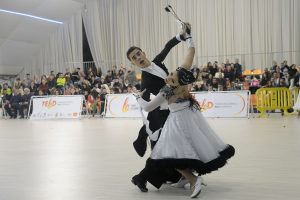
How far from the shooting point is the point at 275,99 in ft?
46.5

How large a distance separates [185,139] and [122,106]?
Result: 40.7ft

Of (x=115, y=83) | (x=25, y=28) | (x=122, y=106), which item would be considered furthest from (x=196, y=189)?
(x=25, y=28)

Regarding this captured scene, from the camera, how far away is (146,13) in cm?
2331

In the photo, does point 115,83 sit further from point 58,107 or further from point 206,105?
point 206,105

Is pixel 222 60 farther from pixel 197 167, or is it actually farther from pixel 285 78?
pixel 197 167

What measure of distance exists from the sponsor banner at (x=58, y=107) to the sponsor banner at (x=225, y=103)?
4.90 meters

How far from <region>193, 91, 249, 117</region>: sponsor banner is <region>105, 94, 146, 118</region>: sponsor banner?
247 centimetres

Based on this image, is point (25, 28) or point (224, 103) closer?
point (224, 103)

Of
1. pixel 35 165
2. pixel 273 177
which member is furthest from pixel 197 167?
pixel 35 165

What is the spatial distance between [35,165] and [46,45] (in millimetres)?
20379

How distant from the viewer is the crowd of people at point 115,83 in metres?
16.1

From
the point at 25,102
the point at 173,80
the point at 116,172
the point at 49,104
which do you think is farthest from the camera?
the point at 25,102

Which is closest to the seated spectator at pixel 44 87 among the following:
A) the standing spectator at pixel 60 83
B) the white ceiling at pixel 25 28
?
the standing spectator at pixel 60 83

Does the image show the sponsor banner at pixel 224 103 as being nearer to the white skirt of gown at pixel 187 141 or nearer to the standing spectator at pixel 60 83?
the standing spectator at pixel 60 83
